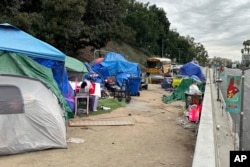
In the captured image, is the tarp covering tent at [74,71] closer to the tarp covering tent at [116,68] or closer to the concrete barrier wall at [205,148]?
the tarp covering tent at [116,68]

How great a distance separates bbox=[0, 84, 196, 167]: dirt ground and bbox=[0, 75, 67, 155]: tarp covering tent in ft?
0.66

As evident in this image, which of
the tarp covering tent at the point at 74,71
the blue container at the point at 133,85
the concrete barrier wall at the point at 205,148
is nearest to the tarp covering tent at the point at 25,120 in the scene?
the concrete barrier wall at the point at 205,148

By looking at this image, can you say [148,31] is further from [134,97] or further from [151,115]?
[151,115]

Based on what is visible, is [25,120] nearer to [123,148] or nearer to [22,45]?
[123,148]

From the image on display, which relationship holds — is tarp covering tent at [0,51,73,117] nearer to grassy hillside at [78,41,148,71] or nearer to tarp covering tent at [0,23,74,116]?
tarp covering tent at [0,23,74,116]

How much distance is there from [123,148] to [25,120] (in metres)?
2.27

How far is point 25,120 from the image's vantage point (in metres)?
7.25

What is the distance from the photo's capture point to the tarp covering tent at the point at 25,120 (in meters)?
7.09

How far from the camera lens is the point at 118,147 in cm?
796

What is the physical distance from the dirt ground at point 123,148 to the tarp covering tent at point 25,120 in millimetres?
202

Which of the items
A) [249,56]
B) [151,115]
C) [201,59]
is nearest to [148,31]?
[151,115]

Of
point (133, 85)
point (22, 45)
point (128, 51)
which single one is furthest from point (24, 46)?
point (128, 51)

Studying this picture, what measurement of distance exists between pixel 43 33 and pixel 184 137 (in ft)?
53.3

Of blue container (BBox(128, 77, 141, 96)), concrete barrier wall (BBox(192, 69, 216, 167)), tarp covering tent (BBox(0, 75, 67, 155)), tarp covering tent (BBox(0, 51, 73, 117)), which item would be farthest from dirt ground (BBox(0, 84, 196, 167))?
blue container (BBox(128, 77, 141, 96))
